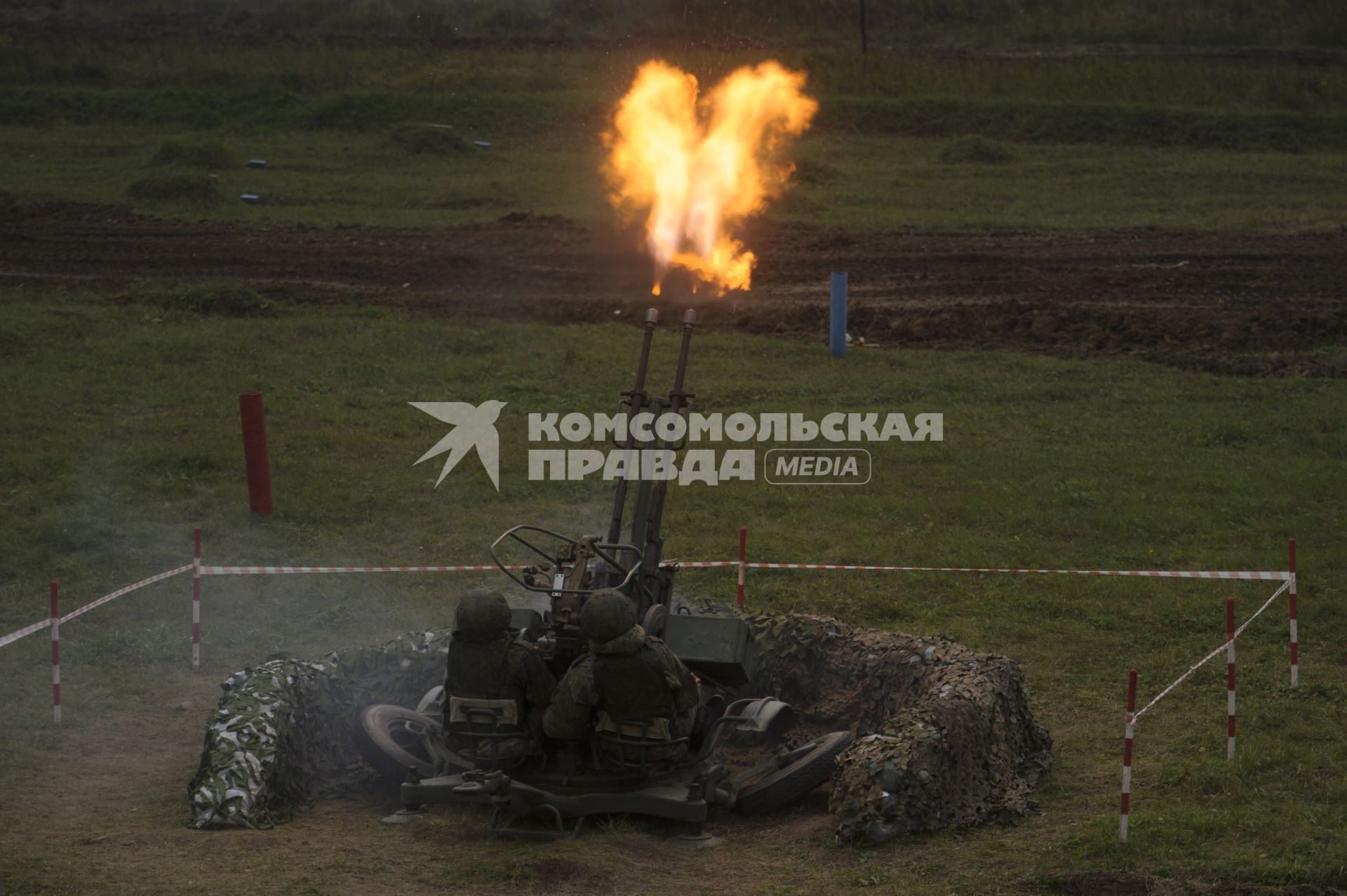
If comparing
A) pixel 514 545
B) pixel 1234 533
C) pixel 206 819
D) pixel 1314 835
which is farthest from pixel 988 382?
pixel 206 819

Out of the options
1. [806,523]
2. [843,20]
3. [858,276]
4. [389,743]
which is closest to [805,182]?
[858,276]

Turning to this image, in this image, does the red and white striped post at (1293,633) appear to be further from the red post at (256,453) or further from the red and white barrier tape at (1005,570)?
the red post at (256,453)

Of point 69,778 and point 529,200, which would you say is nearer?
point 69,778

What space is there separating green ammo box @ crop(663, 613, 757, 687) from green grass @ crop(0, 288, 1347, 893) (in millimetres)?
1569

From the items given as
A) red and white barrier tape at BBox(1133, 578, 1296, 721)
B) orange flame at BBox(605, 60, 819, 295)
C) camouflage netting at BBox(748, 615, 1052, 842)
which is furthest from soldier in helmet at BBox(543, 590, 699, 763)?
orange flame at BBox(605, 60, 819, 295)

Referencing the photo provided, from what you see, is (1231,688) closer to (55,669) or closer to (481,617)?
(481,617)

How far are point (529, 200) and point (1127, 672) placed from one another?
24.2 meters

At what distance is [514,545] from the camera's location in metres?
17.4

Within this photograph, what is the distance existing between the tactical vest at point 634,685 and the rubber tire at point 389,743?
4.83ft

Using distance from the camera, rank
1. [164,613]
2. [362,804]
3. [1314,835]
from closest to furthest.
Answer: [1314,835] < [362,804] < [164,613]

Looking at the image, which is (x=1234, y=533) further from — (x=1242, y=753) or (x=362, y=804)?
(x=362, y=804)

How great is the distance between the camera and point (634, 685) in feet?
32.6

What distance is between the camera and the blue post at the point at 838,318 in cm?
2472

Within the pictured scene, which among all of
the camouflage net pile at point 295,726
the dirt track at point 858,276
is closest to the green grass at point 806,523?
the camouflage net pile at point 295,726
